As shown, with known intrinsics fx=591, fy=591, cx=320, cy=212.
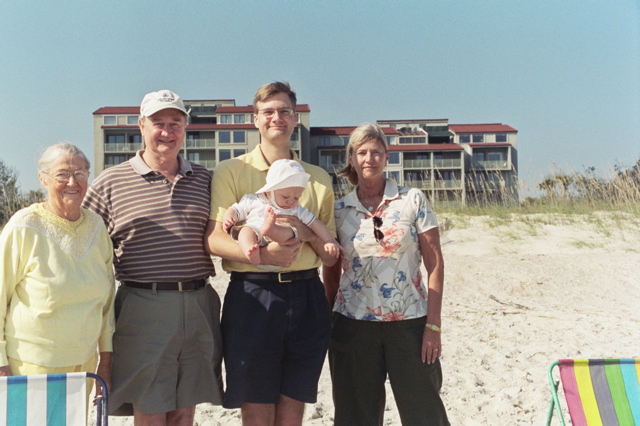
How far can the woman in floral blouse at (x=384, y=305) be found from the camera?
318 centimetres

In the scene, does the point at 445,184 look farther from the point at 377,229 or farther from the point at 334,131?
the point at 377,229

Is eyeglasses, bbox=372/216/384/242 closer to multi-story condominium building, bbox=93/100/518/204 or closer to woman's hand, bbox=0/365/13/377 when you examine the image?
woman's hand, bbox=0/365/13/377

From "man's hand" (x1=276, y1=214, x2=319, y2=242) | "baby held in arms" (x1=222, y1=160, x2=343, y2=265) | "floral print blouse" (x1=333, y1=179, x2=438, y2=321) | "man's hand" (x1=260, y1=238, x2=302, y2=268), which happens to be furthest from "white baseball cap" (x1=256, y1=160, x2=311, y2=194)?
"floral print blouse" (x1=333, y1=179, x2=438, y2=321)

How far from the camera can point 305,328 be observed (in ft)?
9.94

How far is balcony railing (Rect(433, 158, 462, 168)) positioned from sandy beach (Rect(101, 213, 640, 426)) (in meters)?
39.1

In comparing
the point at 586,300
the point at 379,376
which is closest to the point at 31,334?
the point at 379,376

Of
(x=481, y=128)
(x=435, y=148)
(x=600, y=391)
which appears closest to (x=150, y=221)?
(x=600, y=391)

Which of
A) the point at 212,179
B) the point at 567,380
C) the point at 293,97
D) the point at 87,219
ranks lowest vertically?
the point at 567,380

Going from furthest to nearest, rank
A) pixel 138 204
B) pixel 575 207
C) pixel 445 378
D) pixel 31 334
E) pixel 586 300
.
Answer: pixel 575 207 < pixel 586 300 < pixel 445 378 < pixel 138 204 < pixel 31 334

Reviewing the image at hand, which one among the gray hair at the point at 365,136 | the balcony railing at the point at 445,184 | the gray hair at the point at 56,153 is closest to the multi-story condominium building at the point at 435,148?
the balcony railing at the point at 445,184

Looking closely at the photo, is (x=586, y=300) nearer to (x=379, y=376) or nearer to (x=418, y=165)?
(x=379, y=376)

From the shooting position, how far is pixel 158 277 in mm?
2906

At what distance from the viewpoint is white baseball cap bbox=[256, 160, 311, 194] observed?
2887 mm

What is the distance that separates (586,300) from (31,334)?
7708 mm
